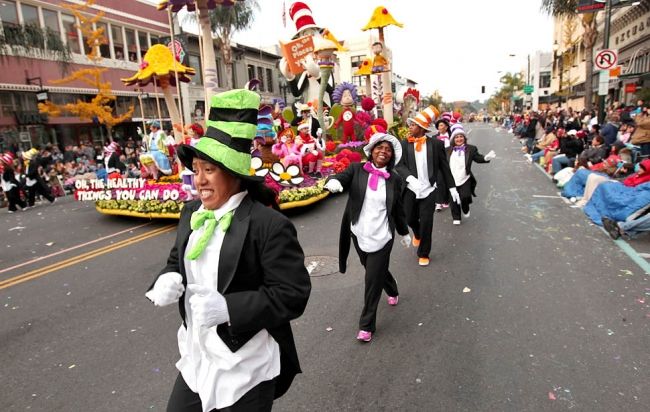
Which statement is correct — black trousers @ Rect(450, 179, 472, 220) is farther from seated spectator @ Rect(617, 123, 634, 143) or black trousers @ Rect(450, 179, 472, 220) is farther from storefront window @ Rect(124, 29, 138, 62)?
storefront window @ Rect(124, 29, 138, 62)

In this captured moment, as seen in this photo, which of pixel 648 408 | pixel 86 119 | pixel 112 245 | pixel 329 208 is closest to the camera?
pixel 648 408

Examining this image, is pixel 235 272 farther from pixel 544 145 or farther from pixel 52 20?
pixel 52 20

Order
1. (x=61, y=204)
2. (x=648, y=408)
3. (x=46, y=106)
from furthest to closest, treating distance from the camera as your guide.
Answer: (x=46, y=106) → (x=61, y=204) → (x=648, y=408)

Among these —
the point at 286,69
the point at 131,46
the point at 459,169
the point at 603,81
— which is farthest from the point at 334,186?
the point at 131,46

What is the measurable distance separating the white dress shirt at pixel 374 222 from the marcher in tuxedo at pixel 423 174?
1.91m

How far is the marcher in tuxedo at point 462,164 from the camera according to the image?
27.1ft

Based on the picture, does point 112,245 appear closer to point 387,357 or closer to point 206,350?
point 387,357

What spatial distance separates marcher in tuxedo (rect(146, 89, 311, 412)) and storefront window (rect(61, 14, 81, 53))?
89.7 feet

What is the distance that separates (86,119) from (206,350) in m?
25.5

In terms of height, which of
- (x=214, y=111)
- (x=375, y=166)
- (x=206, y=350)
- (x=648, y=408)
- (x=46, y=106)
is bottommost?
(x=648, y=408)

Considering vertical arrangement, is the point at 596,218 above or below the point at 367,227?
below

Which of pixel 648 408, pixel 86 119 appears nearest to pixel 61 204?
pixel 86 119

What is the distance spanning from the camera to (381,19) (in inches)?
631

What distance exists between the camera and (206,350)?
2.04m
